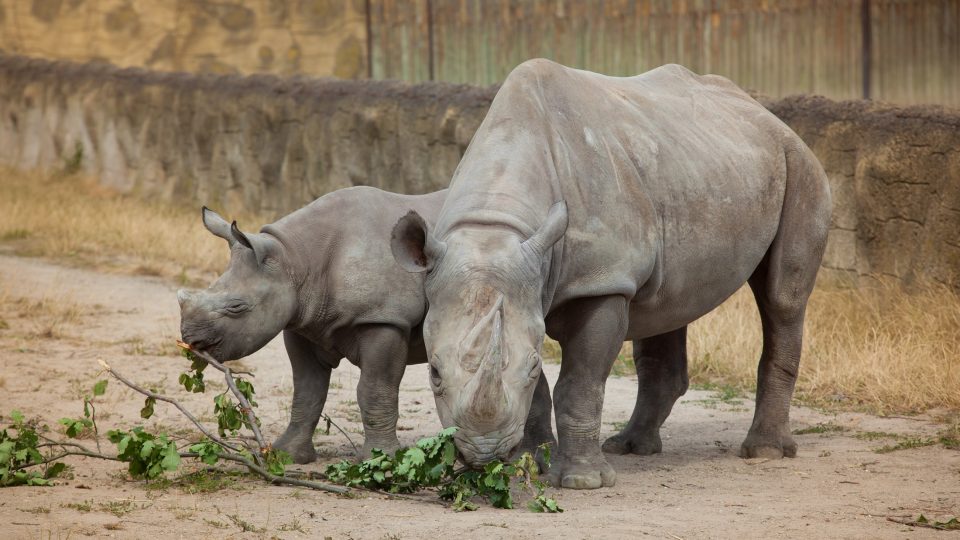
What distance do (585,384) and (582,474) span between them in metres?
0.39

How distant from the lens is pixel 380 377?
20.3ft

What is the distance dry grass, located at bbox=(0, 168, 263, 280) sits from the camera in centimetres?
1297

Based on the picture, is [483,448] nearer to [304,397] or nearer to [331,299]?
[331,299]

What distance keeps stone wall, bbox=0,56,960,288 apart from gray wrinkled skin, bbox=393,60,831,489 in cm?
265

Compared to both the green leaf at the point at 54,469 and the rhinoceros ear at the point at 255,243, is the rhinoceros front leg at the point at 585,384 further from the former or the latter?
the green leaf at the point at 54,469

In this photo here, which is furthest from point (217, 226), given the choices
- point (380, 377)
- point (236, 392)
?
point (380, 377)

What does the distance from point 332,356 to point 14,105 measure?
518 inches

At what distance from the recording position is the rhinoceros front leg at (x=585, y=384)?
5965mm

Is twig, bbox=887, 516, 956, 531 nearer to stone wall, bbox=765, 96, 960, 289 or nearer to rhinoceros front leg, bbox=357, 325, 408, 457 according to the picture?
rhinoceros front leg, bbox=357, 325, 408, 457

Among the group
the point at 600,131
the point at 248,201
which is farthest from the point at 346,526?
the point at 248,201

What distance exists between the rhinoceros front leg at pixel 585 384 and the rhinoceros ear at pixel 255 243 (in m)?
1.38

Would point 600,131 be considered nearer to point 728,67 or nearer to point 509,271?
point 509,271

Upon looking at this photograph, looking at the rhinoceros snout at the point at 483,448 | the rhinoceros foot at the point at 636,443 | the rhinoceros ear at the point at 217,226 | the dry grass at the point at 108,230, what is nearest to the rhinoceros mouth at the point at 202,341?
the rhinoceros ear at the point at 217,226

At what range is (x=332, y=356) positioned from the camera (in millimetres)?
6527
